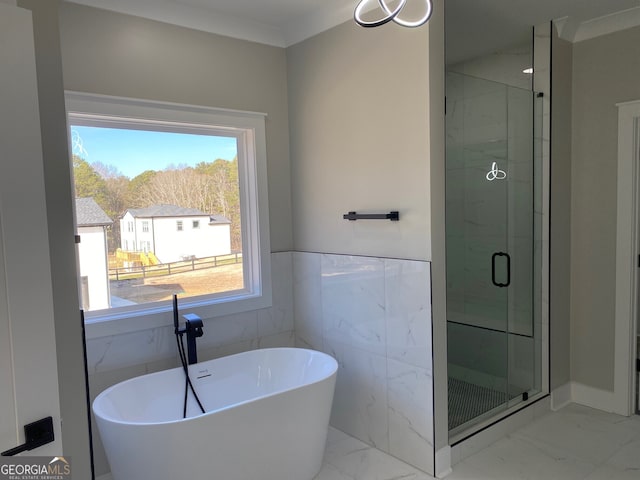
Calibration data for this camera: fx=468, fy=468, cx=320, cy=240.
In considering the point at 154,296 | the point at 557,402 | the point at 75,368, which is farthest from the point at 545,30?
the point at 75,368

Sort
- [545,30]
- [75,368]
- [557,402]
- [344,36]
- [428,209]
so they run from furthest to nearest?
[557,402] < [545,30] < [344,36] < [428,209] < [75,368]

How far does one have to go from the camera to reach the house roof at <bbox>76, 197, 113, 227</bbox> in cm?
265

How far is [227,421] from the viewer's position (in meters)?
2.22

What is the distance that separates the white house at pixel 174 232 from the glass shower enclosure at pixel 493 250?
1.55 meters

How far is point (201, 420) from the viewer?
2.14m

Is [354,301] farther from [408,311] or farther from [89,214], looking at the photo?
[89,214]

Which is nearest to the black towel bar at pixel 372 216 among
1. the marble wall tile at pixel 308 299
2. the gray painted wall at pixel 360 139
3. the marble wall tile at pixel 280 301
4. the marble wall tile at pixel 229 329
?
the gray painted wall at pixel 360 139

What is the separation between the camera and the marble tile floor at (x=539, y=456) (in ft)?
8.48

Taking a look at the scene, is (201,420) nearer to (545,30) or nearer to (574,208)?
(574,208)

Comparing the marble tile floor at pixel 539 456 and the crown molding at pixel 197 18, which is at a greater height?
the crown molding at pixel 197 18

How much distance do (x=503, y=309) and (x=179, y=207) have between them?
235 centimetres

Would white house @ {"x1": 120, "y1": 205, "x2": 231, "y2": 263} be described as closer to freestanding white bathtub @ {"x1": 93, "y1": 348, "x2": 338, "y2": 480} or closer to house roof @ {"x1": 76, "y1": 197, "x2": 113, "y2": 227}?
Result: house roof @ {"x1": 76, "y1": 197, "x2": 113, "y2": 227}

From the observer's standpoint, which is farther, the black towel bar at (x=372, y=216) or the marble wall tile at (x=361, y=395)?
the marble wall tile at (x=361, y=395)

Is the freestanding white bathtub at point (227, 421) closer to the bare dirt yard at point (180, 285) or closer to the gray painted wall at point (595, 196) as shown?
the bare dirt yard at point (180, 285)
